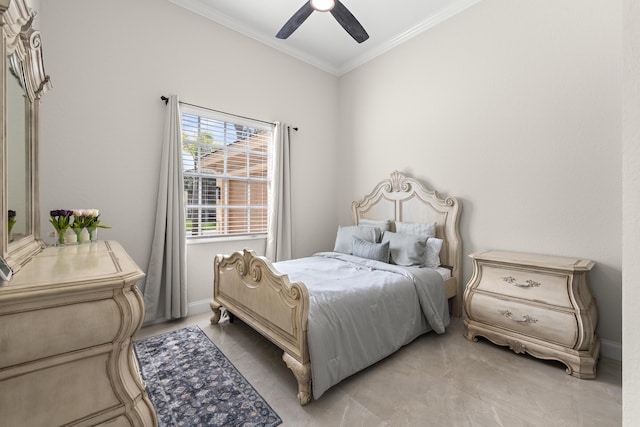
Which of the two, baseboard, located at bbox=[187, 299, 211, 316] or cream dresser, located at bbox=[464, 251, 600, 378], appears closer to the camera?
cream dresser, located at bbox=[464, 251, 600, 378]

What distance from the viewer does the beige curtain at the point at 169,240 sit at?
2738mm

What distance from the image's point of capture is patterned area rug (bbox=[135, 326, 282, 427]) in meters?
1.55

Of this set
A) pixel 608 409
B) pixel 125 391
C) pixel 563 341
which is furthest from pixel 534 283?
pixel 125 391

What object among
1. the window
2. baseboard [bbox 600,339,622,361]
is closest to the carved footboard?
the window

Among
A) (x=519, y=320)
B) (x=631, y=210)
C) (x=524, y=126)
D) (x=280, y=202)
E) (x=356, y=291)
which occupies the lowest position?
(x=519, y=320)

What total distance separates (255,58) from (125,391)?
3.68 m

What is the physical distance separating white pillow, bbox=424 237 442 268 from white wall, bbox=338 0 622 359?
0.32 meters

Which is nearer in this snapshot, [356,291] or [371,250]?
[356,291]

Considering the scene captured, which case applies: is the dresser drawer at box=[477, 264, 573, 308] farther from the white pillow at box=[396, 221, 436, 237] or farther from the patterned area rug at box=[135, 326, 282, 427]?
the patterned area rug at box=[135, 326, 282, 427]

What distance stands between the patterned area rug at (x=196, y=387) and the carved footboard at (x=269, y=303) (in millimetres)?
308

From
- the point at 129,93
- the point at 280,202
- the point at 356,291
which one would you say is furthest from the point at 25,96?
the point at 280,202

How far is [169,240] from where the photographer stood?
2.79 m

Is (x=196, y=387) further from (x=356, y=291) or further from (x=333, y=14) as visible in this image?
(x=333, y=14)

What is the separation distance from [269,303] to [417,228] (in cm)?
196
